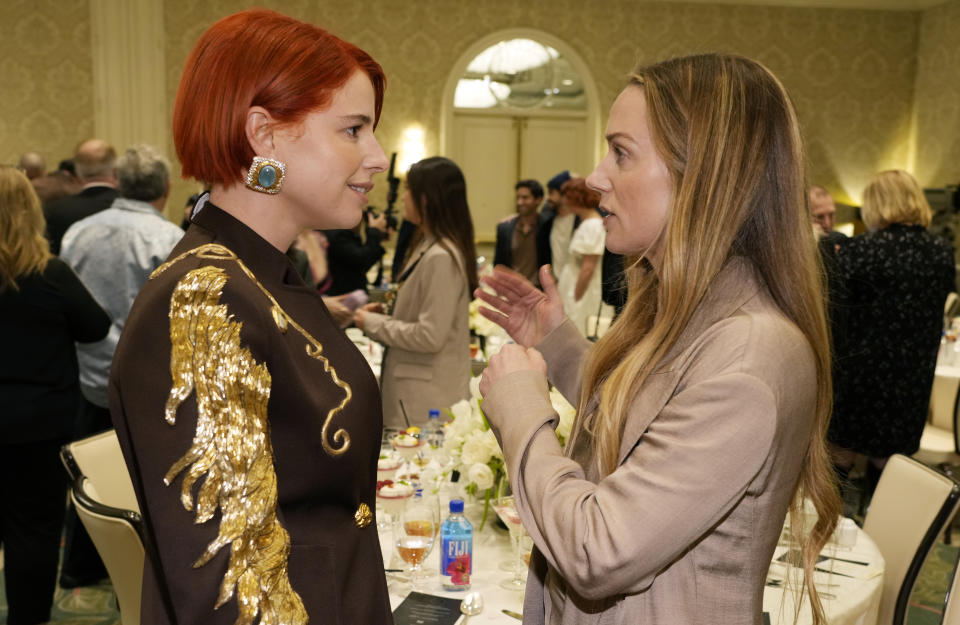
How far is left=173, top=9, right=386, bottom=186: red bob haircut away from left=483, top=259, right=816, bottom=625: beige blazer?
505 mm

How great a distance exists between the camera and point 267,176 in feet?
3.68

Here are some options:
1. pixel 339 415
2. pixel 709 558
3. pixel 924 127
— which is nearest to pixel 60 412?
pixel 339 415

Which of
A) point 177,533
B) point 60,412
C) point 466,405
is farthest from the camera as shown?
point 60,412

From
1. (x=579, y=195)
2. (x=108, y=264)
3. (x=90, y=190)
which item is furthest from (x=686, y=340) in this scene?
(x=579, y=195)

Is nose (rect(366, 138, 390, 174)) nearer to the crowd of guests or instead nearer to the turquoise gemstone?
the crowd of guests

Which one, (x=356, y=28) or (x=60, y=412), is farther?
(x=356, y=28)

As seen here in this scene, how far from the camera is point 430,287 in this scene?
10.9 feet

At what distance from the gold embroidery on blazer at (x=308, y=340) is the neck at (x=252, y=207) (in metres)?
0.07

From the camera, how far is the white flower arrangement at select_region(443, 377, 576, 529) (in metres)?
2.07

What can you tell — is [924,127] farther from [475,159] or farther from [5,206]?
[5,206]

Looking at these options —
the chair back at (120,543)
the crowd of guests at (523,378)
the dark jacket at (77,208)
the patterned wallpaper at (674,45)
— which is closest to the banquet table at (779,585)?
the crowd of guests at (523,378)

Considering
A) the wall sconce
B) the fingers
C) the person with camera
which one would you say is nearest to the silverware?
the fingers

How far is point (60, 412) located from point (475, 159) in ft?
28.7

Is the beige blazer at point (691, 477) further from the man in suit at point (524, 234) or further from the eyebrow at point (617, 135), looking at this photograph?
the man in suit at point (524, 234)
